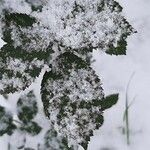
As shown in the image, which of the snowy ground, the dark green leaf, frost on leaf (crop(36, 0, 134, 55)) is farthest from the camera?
the snowy ground

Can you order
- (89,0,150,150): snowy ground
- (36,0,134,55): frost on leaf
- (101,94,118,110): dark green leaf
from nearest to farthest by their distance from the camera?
(36,0,134,55): frost on leaf < (101,94,118,110): dark green leaf < (89,0,150,150): snowy ground

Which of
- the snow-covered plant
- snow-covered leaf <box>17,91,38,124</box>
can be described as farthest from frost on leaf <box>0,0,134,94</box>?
snow-covered leaf <box>17,91,38,124</box>

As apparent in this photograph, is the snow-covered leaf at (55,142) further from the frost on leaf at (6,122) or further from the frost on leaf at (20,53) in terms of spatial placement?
the frost on leaf at (20,53)

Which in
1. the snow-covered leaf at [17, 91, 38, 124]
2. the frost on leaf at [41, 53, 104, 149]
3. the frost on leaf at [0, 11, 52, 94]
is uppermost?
the snow-covered leaf at [17, 91, 38, 124]

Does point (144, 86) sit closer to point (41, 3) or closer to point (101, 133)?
point (101, 133)

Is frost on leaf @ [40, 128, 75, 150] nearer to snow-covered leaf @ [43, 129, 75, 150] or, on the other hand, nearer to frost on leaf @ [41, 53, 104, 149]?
snow-covered leaf @ [43, 129, 75, 150]

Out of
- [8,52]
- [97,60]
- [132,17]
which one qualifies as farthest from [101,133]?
[8,52]
